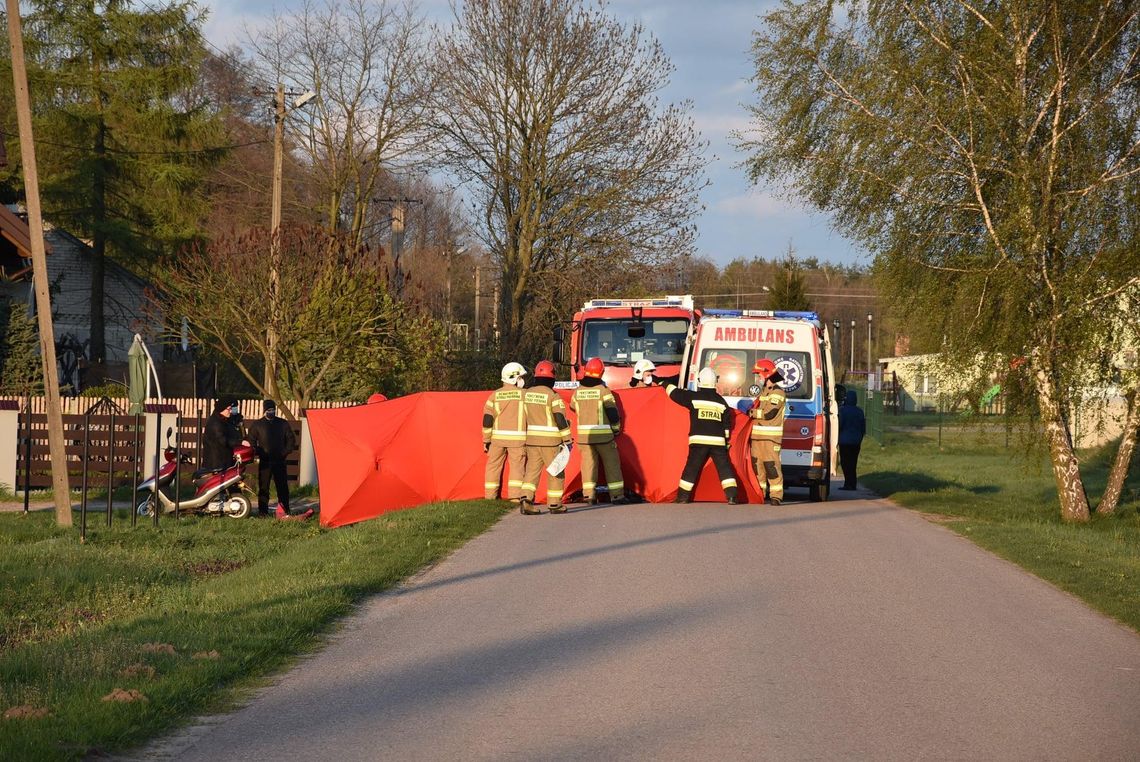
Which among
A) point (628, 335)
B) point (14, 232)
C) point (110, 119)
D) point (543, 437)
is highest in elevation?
point (110, 119)

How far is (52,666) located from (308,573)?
12.5 ft

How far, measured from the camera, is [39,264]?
53.6ft

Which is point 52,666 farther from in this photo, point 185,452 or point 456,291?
point 456,291

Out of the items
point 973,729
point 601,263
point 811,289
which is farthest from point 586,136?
point 811,289

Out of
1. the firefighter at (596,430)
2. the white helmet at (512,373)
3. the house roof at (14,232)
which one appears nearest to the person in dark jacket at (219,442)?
the white helmet at (512,373)

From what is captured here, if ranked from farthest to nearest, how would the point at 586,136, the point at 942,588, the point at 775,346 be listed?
the point at 586,136, the point at 775,346, the point at 942,588

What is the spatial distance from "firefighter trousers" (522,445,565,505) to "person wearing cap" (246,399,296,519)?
353cm

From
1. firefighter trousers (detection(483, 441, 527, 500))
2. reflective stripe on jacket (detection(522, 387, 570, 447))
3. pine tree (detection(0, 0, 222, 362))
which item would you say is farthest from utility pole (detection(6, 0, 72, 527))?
pine tree (detection(0, 0, 222, 362))

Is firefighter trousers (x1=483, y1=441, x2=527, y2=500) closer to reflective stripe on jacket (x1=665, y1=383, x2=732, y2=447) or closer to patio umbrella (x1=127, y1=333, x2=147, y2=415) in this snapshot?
reflective stripe on jacket (x1=665, y1=383, x2=732, y2=447)

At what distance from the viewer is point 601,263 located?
38.1 metres

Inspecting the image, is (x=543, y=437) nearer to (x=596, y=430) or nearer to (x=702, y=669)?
(x=596, y=430)

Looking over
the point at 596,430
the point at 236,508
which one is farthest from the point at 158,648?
the point at 236,508

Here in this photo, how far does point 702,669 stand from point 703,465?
10070 millimetres

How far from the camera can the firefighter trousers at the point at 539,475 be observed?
16469 mm
